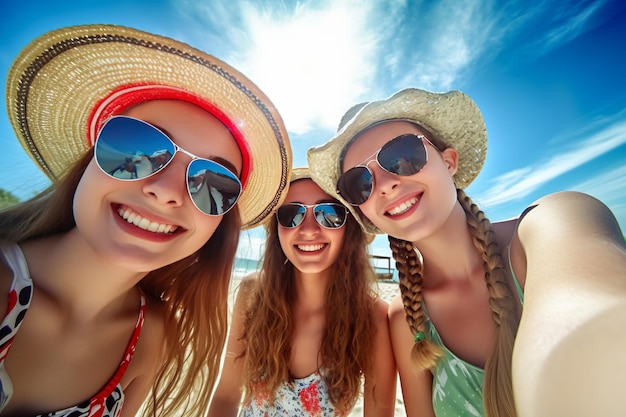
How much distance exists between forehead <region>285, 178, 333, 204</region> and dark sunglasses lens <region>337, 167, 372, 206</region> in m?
0.48

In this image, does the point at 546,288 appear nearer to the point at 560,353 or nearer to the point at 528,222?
Answer: the point at 560,353

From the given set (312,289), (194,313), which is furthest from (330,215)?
(194,313)

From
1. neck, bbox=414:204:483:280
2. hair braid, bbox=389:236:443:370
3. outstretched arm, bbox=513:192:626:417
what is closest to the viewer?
outstretched arm, bbox=513:192:626:417

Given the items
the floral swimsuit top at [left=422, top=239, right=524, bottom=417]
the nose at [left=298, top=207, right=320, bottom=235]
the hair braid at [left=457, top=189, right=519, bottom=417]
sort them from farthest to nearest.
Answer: the nose at [left=298, top=207, right=320, bottom=235]
the floral swimsuit top at [left=422, top=239, right=524, bottom=417]
the hair braid at [left=457, top=189, right=519, bottom=417]

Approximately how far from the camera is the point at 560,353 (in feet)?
1.63

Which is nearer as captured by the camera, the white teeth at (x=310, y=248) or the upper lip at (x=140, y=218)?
the upper lip at (x=140, y=218)

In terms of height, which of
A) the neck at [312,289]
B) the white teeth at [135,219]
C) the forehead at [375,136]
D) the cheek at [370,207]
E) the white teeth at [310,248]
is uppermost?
the forehead at [375,136]

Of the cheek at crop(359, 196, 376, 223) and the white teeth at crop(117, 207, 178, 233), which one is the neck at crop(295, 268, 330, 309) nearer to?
the cheek at crop(359, 196, 376, 223)

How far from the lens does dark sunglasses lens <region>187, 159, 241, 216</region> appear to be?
4.14 ft

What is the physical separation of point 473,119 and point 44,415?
9.80 ft

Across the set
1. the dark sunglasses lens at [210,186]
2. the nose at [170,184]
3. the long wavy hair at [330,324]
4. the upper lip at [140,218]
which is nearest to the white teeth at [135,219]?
the upper lip at [140,218]

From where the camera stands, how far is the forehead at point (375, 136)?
176 cm

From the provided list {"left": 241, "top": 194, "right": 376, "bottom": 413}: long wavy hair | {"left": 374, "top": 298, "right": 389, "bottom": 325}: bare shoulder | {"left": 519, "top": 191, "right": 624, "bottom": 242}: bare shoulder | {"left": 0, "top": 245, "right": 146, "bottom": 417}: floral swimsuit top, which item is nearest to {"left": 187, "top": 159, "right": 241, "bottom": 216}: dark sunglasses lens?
{"left": 0, "top": 245, "right": 146, "bottom": 417}: floral swimsuit top

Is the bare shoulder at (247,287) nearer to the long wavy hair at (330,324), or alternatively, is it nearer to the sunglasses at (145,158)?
the long wavy hair at (330,324)
